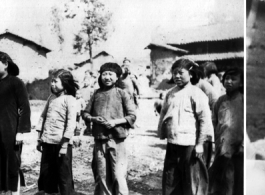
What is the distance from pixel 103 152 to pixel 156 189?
2.39ft

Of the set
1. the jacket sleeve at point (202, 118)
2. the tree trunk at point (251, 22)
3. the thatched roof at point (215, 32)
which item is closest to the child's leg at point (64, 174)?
the jacket sleeve at point (202, 118)

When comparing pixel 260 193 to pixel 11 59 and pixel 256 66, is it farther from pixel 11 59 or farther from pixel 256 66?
pixel 11 59

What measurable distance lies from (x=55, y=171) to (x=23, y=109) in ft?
2.50

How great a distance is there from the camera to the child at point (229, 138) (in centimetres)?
496

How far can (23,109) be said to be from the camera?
4949 millimetres

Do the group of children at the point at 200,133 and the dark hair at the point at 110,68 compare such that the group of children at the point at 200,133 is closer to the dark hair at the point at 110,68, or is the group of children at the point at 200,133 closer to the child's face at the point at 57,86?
the dark hair at the point at 110,68

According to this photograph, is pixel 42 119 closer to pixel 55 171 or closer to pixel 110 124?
pixel 55 171

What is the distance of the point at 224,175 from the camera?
16.3 ft

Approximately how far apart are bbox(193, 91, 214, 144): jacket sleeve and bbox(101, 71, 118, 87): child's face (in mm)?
893

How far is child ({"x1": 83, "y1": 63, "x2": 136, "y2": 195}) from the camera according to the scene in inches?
189

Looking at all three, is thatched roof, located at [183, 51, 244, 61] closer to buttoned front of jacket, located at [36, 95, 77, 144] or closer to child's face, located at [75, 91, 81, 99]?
child's face, located at [75, 91, 81, 99]

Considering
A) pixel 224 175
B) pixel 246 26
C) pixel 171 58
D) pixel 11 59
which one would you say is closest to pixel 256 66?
pixel 246 26

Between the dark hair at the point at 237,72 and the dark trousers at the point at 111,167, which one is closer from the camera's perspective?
the dark trousers at the point at 111,167

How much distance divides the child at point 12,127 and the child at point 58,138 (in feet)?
0.71
